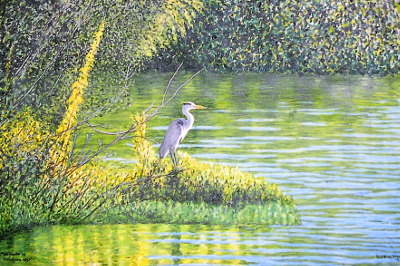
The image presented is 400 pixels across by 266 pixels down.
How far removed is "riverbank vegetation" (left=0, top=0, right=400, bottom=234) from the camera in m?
7.14

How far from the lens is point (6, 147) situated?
23.3ft

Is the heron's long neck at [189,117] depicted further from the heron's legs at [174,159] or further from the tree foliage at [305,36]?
the tree foliage at [305,36]

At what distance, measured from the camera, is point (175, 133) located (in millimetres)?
8391

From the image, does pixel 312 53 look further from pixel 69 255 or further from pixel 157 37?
pixel 69 255

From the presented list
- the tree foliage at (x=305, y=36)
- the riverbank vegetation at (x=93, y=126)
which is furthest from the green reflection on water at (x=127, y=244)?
the tree foliage at (x=305, y=36)

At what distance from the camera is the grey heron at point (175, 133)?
8.34 meters

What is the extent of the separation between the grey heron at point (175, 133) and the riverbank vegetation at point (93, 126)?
0.45 feet

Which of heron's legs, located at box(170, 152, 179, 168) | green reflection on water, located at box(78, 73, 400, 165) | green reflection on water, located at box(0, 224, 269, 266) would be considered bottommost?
green reflection on water, located at box(0, 224, 269, 266)

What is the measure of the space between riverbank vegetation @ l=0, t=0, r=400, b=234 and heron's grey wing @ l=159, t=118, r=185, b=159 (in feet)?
0.47

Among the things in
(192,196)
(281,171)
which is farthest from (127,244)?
(281,171)
